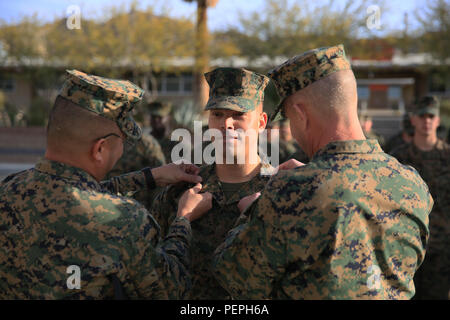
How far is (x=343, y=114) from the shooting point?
203cm

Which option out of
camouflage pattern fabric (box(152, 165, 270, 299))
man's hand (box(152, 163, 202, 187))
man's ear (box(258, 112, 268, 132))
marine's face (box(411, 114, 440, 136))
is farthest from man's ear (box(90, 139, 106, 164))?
marine's face (box(411, 114, 440, 136))

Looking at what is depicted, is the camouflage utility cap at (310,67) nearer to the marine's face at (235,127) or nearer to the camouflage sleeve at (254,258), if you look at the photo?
the camouflage sleeve at (254,258)

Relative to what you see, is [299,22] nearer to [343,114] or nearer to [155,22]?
[155,22]

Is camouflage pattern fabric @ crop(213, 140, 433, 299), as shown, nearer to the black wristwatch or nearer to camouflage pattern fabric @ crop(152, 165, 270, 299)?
camouflage pattern fabric @ crop(152, 165, 270, 299)

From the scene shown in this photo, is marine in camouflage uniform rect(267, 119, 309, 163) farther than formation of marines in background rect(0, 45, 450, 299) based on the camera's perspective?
Yes

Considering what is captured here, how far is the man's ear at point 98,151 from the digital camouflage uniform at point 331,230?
70cm

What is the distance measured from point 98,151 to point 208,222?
0.98m

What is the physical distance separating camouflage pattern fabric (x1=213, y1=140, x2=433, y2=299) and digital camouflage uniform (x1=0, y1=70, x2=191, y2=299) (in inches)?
12.9

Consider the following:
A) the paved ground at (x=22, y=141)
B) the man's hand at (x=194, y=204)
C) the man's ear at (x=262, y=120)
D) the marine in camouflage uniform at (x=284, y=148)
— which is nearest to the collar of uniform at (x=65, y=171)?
the man's hand at (x=194, y=204)

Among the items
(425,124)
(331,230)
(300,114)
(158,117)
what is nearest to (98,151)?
(300,114)

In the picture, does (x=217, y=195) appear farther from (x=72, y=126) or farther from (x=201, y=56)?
(x=201, y=56)

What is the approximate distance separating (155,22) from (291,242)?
83.3ft

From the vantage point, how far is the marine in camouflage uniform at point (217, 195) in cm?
278

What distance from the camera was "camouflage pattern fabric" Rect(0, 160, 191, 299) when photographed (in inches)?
75.6
